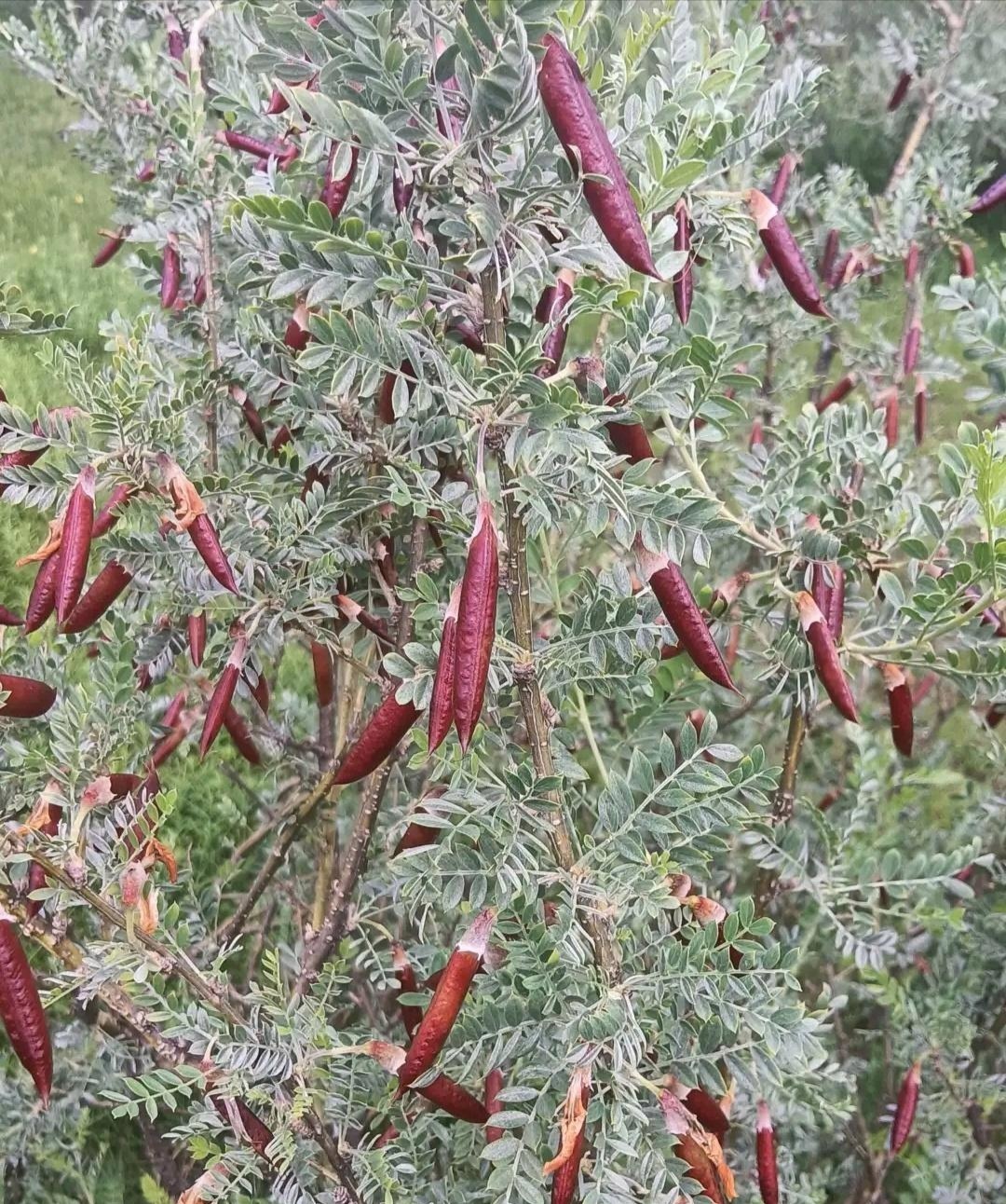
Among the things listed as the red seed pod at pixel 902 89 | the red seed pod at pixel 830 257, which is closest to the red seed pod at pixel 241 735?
the red seed pod at pixel 830 257

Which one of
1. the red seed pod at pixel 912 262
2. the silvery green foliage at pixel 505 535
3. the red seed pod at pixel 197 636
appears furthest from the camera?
the red seed pod at pixel 912 262

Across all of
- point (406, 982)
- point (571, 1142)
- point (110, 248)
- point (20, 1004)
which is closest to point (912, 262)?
point (110, 248)

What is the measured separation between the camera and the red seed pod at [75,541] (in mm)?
718

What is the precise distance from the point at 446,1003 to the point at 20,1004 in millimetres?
305

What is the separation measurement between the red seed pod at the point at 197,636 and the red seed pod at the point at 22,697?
6.0 inches

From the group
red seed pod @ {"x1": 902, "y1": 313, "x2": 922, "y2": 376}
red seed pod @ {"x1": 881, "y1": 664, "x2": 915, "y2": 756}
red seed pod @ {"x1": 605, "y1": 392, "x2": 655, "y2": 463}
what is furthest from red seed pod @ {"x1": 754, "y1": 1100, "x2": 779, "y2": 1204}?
red seed pod @ {"x1": 902, "y1": 313, "x2": 922, "y2": 376}

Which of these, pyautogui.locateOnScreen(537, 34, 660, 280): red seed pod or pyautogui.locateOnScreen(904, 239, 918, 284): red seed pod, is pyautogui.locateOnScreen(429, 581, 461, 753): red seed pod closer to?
pyautogui.locateOnScreen(537, 34, 660, 280): red seed pod

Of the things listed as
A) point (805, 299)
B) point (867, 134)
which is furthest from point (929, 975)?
point (867, 134)

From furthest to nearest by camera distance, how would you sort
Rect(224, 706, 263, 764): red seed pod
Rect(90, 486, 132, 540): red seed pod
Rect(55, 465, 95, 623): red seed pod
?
1. Rect(224, 706, 263, 764): red seed pod
2. Rect(90, 486, 132, 540): red seed pod
3. Rect(55, 465, 95, 623): red seed pod

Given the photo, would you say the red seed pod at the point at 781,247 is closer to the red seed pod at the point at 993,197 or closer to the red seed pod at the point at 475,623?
the red seed pod at the point at 475,623

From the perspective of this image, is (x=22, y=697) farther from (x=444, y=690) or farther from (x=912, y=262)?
(x=912, y=262)

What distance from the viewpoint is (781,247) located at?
30.3 inches

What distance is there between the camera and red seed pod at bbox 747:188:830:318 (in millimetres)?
756

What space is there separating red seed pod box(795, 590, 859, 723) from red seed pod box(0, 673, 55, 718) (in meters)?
0.65
